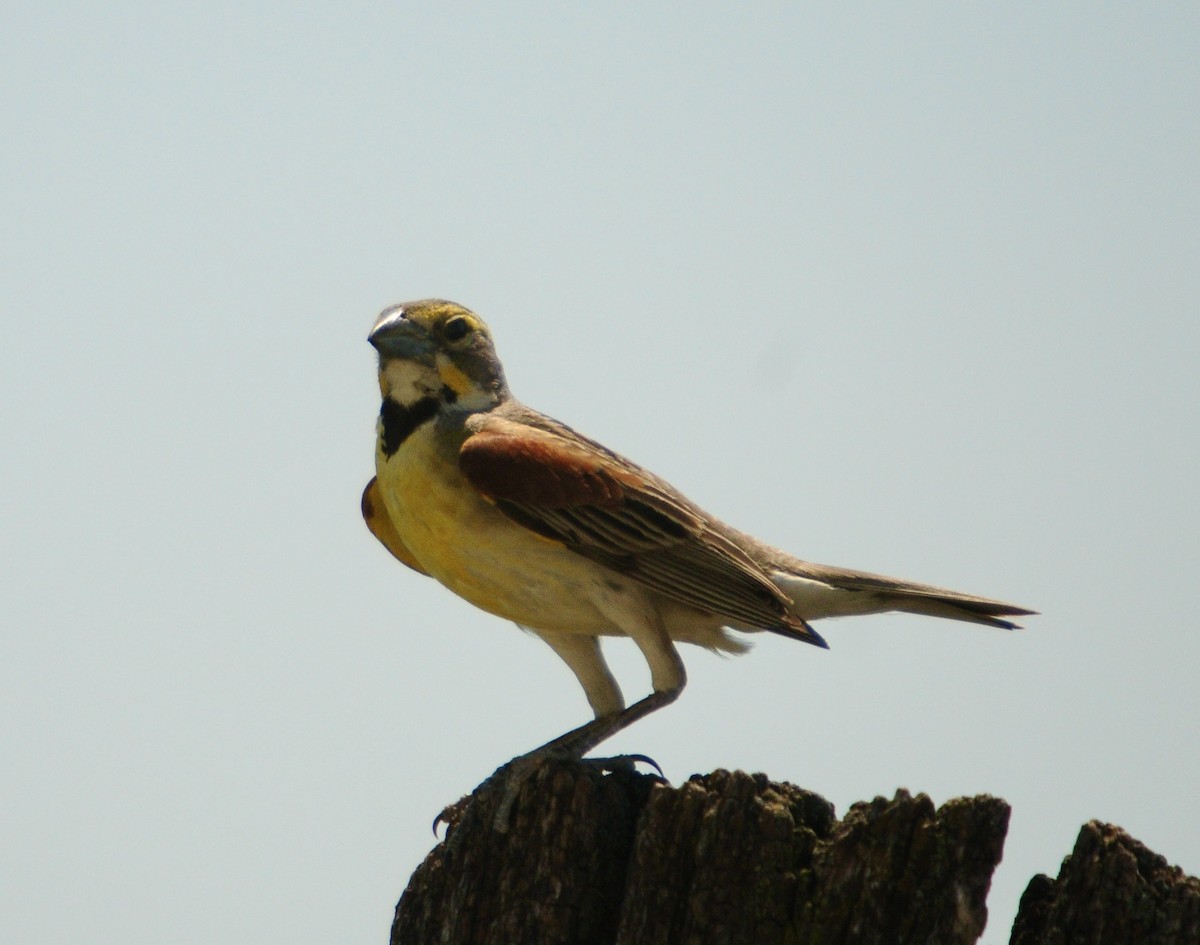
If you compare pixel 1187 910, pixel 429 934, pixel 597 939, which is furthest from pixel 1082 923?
pixel 429 934

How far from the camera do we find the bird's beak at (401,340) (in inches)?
320

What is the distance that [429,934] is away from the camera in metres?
5.69

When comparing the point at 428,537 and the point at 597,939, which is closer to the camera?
the point at 597,939

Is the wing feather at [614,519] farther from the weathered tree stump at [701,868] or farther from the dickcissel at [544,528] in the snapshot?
the weathered tree stump at [701,868]

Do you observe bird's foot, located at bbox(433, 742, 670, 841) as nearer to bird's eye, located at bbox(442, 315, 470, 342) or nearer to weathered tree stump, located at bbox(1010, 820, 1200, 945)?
weathered tree stump, located at bbox(1010, 820, 1200, 945)

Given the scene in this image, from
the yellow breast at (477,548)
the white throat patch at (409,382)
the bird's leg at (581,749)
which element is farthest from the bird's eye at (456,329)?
the bird's leg at (581,749)

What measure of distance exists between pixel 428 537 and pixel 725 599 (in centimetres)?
150

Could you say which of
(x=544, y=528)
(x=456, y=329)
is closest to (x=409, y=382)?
(x=456, y=329)

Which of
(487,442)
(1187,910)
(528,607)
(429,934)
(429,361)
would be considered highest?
(429,361)

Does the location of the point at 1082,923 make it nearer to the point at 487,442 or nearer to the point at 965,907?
the point at 965,907

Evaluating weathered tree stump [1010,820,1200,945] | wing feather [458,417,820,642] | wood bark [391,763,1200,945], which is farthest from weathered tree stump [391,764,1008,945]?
wing feather [458,417,820,642]

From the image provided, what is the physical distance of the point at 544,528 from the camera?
7566mm

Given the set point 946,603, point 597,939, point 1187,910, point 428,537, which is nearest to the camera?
point 1187,910

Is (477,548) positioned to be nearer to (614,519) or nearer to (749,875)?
(614,519)
